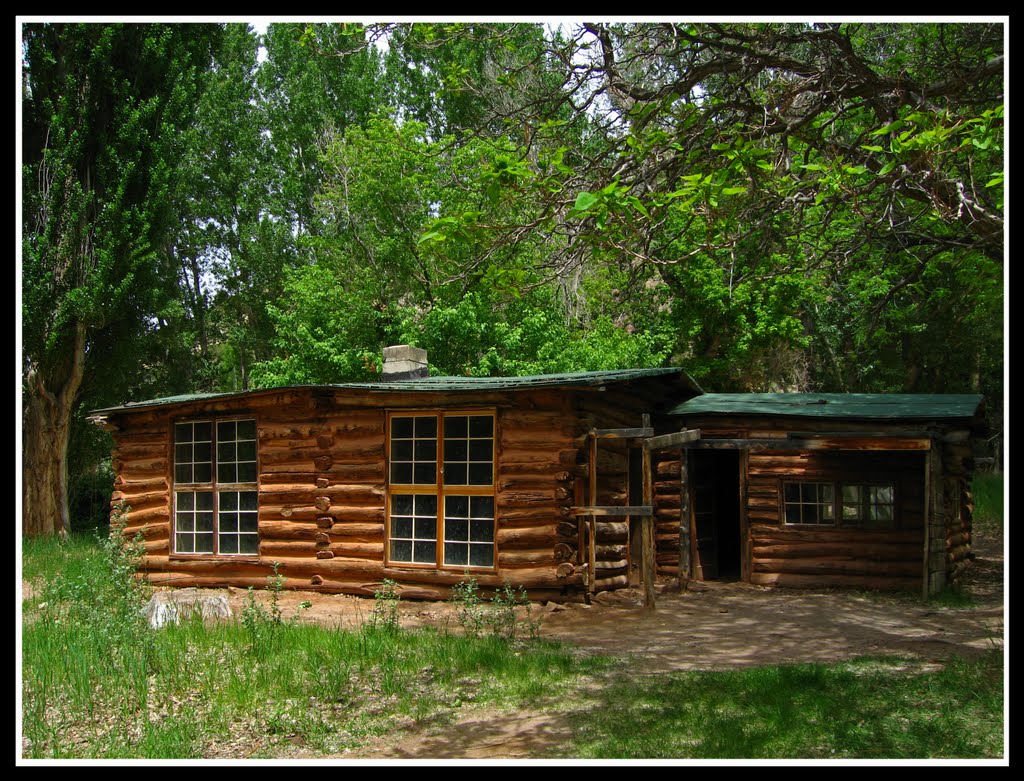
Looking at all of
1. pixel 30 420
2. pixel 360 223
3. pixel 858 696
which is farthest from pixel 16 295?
pixel 360 223

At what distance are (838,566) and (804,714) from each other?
762cm

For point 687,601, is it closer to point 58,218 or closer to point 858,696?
point 858,696

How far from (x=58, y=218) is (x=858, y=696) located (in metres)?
17.9

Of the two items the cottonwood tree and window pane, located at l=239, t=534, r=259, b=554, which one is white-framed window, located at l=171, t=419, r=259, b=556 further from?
the cottonwood tree

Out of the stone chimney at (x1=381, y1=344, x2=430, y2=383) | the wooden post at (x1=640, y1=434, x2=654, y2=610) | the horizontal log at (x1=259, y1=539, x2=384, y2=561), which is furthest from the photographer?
the stone chimney at (x1=381, y1=344, x2=430, y2=383)

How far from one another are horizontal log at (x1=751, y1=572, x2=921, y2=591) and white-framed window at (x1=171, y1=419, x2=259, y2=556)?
778 cm

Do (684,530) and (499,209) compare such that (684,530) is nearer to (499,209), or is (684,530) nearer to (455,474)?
(455,474)

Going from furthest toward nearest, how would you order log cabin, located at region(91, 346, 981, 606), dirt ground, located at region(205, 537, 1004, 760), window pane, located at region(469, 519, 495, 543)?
window pane, located at region(469, 519, 495, 543) → log cabin, located at region(91, 346, 981, 606) → dirt ground, located at region(205, 537, 1004, 760)

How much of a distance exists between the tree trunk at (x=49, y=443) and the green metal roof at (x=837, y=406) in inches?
535

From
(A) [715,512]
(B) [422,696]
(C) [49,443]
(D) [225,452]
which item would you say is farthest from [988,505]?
(C) [49,443]

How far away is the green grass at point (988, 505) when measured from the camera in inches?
875

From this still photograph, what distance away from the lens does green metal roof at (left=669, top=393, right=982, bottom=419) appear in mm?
13443

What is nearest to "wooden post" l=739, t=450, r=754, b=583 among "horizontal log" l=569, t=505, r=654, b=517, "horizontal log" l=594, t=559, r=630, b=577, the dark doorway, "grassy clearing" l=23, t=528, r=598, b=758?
the dark doorway

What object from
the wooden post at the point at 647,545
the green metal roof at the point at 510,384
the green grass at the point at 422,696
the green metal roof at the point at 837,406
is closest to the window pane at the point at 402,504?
the green metal roof at the point at 510,384
